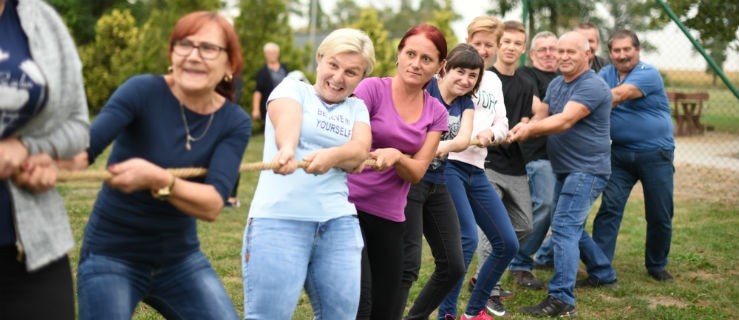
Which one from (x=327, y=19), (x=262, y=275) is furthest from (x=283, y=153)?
(x=327, y=19)

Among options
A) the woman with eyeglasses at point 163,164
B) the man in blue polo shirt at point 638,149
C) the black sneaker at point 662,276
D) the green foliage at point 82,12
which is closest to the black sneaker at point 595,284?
the man in blue polo shirt at point 638,149

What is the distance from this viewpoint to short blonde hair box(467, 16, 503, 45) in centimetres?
584

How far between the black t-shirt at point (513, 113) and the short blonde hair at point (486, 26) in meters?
0.39

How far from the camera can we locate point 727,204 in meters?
11.2

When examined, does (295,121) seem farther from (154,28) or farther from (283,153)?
(154,28)

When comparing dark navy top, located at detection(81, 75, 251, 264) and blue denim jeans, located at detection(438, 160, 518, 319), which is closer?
dark navy top, located at detection(81, 75, 251, 264)

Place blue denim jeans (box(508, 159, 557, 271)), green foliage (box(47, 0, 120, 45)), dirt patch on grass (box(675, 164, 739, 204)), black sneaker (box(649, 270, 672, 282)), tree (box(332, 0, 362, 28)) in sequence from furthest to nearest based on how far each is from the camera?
tree (box(332, 0, 362, 28)) < green foliage (box(47, 0, 120, 45)) < dirt patch on grass (box(675, 164, 739, 204)) < black sneaker (box(649, 270, 672, 282)) < blue denim jeans (box(508, 159, 557, 271))

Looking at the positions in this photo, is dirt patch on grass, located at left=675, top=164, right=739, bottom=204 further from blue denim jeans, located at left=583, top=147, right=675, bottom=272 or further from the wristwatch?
the wristwatch

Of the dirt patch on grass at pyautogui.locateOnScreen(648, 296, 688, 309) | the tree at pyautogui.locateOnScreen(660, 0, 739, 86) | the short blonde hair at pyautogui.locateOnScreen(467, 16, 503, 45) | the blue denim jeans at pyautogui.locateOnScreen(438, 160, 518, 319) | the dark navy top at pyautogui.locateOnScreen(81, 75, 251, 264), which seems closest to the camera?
the dark navy top at pyautogui.locateOnScreen(81, 75, 251, 264)

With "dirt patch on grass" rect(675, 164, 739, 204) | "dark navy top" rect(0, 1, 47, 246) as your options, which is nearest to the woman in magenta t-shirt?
"dark navy top" rect(0, 1, 47, 246)

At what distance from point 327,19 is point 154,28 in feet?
235

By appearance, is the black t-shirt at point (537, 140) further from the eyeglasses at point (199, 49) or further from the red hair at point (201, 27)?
the eyeglasses at point (199, 49)

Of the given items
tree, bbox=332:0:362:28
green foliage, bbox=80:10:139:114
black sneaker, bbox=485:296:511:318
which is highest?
black sneaker, bbox=485:296:511:318

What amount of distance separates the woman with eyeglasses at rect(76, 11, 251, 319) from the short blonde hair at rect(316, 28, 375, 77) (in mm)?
673
